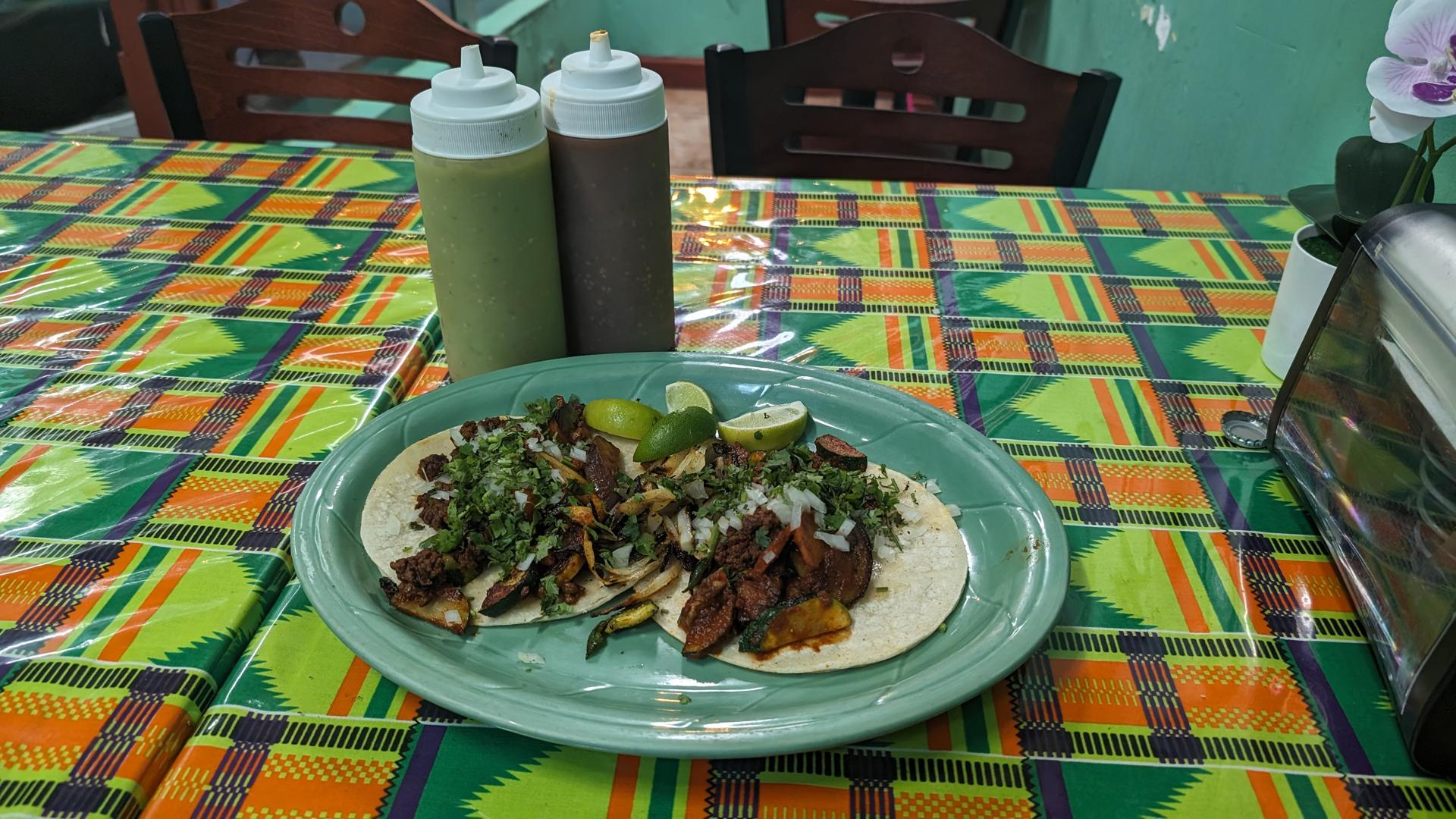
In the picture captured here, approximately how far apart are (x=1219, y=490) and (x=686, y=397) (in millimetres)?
604

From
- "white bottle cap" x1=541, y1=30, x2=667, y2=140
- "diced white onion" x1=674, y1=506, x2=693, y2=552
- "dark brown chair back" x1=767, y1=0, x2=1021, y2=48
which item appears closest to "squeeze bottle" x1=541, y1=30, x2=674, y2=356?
"white bottle cap" x1=541, y1=30, x2=667, y2=140

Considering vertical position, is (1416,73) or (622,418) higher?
(1416,73)

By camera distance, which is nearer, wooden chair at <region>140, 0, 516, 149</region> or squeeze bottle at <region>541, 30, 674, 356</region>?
squeeze bottle at <region>541, 30, 674, 356</region>

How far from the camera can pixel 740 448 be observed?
1.04 meters

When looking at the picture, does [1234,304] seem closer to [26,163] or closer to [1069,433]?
[1069,433]

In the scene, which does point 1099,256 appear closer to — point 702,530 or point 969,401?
point 969,401

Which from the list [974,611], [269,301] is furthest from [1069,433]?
[269,301]

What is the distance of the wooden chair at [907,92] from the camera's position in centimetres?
186

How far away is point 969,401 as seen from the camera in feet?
4.04

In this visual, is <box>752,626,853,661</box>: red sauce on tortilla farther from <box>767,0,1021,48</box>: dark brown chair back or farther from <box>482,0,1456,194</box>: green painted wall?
<box>767,0,1021,48</box>: dark brown chair back

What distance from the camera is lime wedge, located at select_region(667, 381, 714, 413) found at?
3.73 feet

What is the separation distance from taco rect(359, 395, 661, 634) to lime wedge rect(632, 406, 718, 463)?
37 mm

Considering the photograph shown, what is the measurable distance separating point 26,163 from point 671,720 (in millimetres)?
1723

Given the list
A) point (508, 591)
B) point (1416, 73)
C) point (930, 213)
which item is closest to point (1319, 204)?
point (1416, 73)
